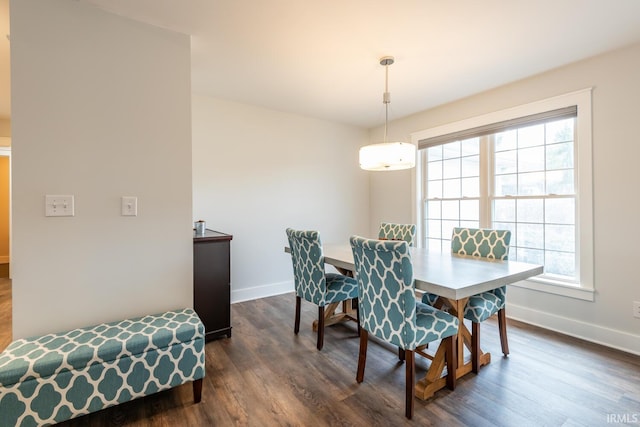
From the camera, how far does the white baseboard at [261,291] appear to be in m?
3.70

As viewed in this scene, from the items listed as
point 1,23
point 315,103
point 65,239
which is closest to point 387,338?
point 65,239

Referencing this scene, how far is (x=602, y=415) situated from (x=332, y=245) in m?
2.26

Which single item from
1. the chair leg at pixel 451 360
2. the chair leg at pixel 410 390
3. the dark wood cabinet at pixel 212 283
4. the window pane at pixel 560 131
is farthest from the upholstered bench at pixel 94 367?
the window pane at pixel 560 131

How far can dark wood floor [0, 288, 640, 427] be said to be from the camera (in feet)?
5.52

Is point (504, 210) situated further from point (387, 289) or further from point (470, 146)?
point (387, 289)

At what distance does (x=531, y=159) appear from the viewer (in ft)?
10.2

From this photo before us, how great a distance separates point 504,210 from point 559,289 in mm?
922

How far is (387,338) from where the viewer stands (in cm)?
181

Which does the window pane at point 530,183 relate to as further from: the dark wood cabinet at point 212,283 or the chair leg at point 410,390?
the dark wood cabinet at point 212,283

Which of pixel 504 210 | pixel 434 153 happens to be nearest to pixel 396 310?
pixel 504 210

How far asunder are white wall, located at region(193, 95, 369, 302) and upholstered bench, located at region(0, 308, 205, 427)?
1851 millimetres

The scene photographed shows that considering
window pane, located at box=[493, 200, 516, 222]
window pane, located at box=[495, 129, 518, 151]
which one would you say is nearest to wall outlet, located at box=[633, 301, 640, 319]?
window pane, located at box=[493, 200, 516, 222]

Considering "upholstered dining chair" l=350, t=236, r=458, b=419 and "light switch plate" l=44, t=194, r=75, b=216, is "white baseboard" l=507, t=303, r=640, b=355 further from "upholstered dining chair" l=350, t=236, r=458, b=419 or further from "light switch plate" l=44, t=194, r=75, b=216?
"light switch plate" l=44, t=194, r=75, b=216

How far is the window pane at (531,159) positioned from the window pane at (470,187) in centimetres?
47
